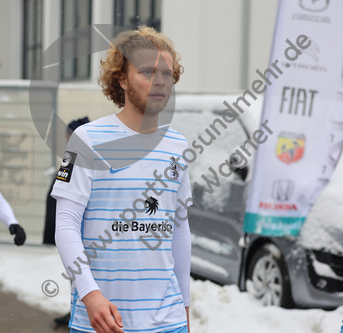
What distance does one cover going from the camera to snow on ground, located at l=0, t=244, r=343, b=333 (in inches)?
130

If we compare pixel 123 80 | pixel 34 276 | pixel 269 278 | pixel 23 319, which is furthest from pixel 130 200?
pixel 34 276

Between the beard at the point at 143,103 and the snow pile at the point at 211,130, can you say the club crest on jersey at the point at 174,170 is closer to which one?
the beard at the point at 143,103

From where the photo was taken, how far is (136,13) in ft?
16.3

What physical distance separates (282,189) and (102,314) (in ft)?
7.18

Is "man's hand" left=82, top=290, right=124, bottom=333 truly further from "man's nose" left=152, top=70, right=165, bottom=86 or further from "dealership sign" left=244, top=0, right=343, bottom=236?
"dealership sign" left=244, top=0, right=343, bottom=236

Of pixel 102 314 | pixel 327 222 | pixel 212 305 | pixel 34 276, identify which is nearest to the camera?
pixel 102 314

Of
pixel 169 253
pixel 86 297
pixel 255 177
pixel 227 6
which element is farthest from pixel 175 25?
pixel 86 297

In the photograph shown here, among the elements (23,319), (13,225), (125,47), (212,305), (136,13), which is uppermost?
(136,13)

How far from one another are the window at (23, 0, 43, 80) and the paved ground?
2050 millimetres

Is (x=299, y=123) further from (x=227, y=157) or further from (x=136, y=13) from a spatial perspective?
(x=136, y=13)

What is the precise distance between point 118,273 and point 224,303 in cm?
231

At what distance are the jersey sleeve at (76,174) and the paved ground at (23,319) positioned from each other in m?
2.56

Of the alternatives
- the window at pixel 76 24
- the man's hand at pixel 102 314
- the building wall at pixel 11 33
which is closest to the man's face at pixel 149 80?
the man's hand at pixel 102 314

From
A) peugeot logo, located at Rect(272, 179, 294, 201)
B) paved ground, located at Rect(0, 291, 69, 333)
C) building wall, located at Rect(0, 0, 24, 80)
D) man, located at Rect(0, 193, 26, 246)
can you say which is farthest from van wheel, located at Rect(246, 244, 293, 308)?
building wall, located at Rect(0, 0, 24, 80)
